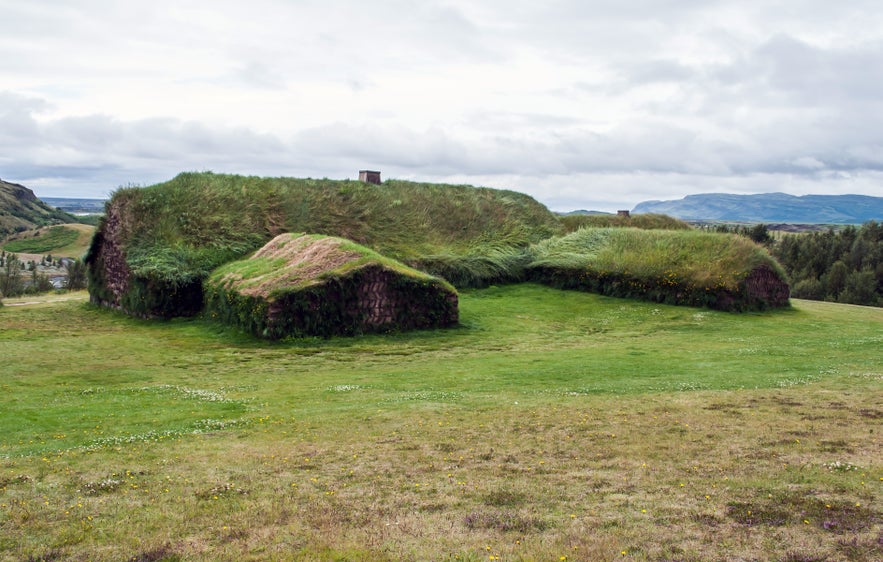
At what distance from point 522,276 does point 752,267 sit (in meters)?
12.3

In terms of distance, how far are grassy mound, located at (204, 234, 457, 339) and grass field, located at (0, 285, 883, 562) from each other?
211 centimetres

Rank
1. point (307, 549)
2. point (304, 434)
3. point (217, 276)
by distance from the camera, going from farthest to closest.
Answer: point (217, 276) → point (304, 434) → point (307, 549)

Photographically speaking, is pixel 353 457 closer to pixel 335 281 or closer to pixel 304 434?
pixel 304 434

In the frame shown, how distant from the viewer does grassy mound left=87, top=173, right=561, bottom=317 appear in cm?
2961

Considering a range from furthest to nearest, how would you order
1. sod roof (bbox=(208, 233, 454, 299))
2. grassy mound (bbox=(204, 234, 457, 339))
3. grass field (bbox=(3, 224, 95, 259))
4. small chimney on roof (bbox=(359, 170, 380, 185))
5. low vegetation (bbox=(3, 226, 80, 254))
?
low vegetation (bbox=(3, 226, 80, 254)) → grass field (bbox=(3, 224, 95, 259)) → small chimney on roof (bbox=(359, 170, 380, 185)) → sod roof (bbox=(208, 233, 454, 299)) → grassy mound (bbox=(204, 234, 457, 339))

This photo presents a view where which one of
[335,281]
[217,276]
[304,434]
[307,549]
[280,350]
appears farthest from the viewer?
[217,276]

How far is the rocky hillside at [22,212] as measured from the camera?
15550 cm

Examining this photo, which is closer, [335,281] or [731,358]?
[731,358]

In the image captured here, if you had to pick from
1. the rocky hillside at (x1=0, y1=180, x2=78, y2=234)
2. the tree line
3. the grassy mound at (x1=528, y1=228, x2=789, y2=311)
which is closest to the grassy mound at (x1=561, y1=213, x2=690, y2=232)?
the grassy mound at (x1=528, y1=228, x2=789, y2=311)

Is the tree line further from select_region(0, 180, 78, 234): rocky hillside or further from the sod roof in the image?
select_region(0, 180, 78, 234): rocky hillside

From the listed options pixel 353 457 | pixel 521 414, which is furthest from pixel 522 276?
pixel 353 457

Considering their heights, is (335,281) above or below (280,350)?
above

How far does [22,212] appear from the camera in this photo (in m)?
170

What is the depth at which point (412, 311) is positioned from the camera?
86.0 ft
